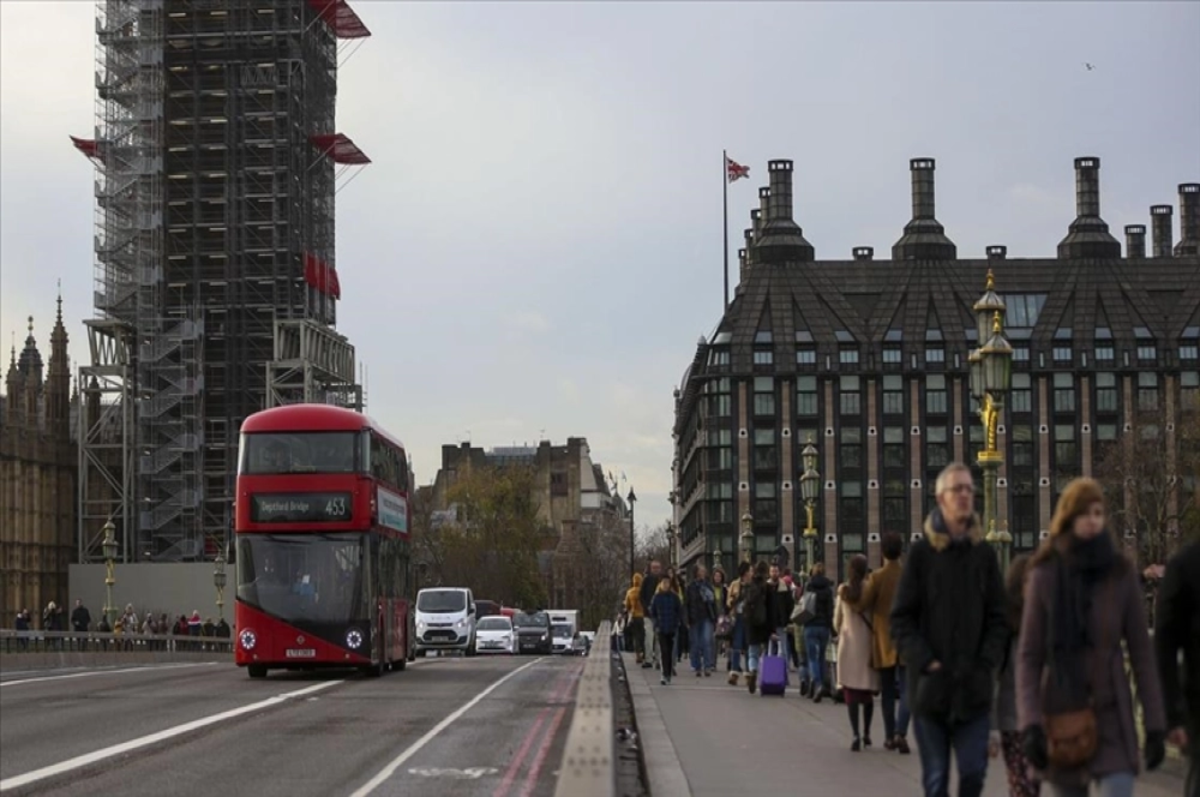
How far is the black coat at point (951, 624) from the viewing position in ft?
34.1

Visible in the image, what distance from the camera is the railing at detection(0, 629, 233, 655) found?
47.1 meters

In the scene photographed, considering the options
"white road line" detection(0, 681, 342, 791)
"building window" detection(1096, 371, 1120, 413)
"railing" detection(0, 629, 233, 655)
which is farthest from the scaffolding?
"white road line" detection(0, 681, 342, 791)

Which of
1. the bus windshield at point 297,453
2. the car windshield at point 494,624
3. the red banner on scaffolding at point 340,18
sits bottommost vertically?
the car windshield at point 494,624

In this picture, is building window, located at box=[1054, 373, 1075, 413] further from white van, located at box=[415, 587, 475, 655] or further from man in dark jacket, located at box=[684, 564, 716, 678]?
man in dark jacket, located at box=[684, 564, 716, 678]

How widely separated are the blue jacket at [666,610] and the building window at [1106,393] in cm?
10126

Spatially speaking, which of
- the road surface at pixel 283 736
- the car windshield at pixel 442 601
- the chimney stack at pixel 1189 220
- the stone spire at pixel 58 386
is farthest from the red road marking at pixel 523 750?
the chimney stack at pixel 1189 220

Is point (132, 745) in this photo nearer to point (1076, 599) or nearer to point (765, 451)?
point (1076, 599)

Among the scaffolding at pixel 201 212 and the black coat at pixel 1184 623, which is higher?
the scaffolding at pixel 201 212

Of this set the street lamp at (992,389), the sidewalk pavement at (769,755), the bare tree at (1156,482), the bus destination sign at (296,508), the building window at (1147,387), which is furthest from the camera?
the building window at (1147,387)

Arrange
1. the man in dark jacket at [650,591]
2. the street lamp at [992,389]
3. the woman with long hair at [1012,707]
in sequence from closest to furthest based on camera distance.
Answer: the woman with long hair at [1012,707]
the street lamp at [992,389]
the man in dark jacket at [650,591]

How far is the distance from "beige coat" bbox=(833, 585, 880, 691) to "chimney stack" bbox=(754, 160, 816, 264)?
4460 inches

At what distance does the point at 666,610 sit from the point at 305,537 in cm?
570

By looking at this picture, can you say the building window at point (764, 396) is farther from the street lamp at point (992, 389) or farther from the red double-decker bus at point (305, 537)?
the street lamp at point (992, 389)

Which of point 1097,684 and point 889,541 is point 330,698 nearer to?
point 889,541
